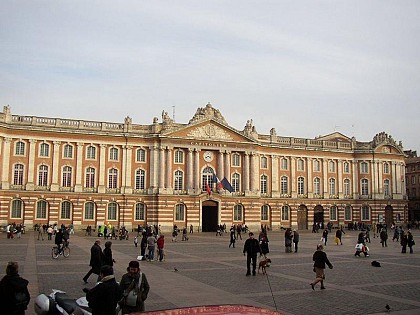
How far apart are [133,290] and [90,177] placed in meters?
55.5

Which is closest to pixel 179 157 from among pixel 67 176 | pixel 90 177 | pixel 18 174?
pixel 90 177

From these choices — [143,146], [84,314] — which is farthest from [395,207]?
[84,314]

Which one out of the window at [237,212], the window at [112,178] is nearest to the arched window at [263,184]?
the window at [237,212]

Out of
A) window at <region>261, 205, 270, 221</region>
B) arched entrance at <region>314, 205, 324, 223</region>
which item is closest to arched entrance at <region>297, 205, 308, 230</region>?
arched entrance at <region>314, 205, 324, 223</region>

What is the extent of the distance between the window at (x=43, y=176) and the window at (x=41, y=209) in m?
2.35

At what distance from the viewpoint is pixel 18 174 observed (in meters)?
60.2

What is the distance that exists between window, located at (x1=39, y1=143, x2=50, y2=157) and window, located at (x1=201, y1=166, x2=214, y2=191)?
2133cm

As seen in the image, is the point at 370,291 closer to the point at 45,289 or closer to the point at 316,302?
the point at 316,302

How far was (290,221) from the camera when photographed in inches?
2936

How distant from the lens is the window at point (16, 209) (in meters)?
59.3

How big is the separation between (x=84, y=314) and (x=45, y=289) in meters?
8.10

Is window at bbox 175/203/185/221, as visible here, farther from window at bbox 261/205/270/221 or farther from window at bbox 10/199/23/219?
window at bbox 10/199/23/219

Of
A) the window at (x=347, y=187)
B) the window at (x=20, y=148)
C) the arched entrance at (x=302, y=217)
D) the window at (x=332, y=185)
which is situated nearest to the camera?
the window at (x=20, y=148)

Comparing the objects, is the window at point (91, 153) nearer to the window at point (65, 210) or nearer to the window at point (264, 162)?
the window at point (65, 210)
